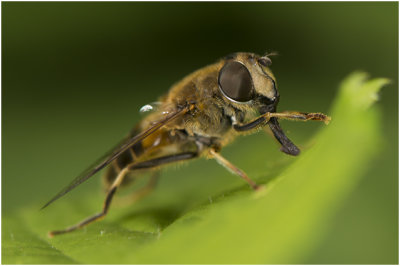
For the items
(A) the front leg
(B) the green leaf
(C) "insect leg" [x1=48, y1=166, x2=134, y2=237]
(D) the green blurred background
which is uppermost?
(D) the green blurred background

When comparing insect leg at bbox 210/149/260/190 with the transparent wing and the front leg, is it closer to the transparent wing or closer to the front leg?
the front leg

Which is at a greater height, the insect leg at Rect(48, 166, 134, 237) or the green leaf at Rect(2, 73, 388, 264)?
the insect leg at Rect(48, 166, 134, 237)

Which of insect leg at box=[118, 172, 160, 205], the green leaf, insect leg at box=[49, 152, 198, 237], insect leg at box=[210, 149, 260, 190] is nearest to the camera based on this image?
the green leaf

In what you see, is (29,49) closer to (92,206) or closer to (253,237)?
(92,206)

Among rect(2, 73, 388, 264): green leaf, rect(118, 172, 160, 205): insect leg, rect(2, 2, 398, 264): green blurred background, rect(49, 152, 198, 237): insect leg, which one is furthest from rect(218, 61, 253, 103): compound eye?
rect(2, 2, 398, 264): green blurred background

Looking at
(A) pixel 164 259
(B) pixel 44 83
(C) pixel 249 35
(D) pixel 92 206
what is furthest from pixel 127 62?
(A) pixel 164 259

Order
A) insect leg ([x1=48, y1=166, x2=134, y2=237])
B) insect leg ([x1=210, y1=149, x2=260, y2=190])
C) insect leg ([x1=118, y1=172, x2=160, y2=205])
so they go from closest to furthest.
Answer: insect leg ([x1=210, y1=149, x2=260, y2=190])
insect leg ([x1=48, y1=166, x2=134, y2=237])
insect leg ([x1=118, y1=172, x2=160, y2=205])

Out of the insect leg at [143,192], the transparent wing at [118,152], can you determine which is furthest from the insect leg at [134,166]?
the insect leg at [143,192]
